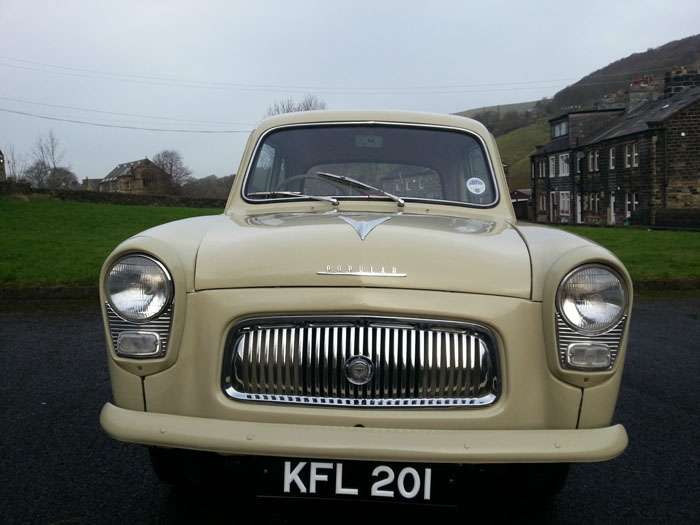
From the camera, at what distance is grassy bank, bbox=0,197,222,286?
367 inches

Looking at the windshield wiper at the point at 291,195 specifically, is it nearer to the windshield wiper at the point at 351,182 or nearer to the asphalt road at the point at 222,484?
the windshield wiper at the point at 351,182

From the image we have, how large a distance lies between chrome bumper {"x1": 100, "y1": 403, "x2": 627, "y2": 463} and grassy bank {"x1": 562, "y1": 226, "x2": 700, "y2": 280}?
7908 mm

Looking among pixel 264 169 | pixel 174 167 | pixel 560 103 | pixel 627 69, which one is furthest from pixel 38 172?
pixel 627 69

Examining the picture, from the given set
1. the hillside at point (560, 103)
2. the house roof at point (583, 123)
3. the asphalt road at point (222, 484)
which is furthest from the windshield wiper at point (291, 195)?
the hillside at point (560, 103)

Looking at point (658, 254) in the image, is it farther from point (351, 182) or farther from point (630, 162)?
point (630, 162)

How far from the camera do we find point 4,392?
4328 millimetres

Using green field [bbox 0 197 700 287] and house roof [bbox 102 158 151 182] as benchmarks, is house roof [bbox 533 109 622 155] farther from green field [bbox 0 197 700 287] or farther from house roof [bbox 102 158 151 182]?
house roof [bbox 102 158 151 182]

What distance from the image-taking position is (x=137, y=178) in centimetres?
8969

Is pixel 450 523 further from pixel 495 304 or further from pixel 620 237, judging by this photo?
pixel 620 237

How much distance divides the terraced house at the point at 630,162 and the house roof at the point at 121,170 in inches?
2470

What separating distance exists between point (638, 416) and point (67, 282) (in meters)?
7.37

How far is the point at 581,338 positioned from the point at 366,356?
71 cm

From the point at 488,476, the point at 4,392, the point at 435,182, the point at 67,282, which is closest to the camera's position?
the point at 488,476

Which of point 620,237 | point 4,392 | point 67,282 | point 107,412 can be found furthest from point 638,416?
point 620,237
